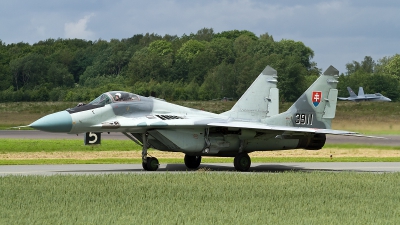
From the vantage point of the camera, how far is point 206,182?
15.6 m

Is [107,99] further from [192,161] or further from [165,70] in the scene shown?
[165,70]

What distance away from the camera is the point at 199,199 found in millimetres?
12992

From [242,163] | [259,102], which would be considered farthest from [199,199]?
[259,102]

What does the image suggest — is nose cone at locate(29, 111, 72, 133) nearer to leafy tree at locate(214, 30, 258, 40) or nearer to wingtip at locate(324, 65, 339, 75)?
wingtip at locate(324, 65, 339, 75)

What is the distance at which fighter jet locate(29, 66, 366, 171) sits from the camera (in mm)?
19344

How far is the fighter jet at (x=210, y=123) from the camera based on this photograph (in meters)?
19.3

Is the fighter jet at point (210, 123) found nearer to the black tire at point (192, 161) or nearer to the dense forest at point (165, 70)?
the black tire at point (192, 161)

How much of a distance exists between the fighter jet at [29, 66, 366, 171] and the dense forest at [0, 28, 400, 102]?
3414 cm

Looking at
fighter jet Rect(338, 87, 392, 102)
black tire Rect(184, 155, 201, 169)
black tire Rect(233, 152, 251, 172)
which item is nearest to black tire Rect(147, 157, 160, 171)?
black tire Rect(184, 155, 201, 169)

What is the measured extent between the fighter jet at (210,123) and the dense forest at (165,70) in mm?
34144

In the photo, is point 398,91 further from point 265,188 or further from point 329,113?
point 265,188

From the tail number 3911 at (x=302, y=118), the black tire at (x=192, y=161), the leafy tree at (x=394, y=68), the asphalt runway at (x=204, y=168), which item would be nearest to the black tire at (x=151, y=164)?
the asphalt runway at (x=204, y=168)

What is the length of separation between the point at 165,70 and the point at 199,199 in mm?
67556

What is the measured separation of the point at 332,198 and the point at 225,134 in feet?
26.0
